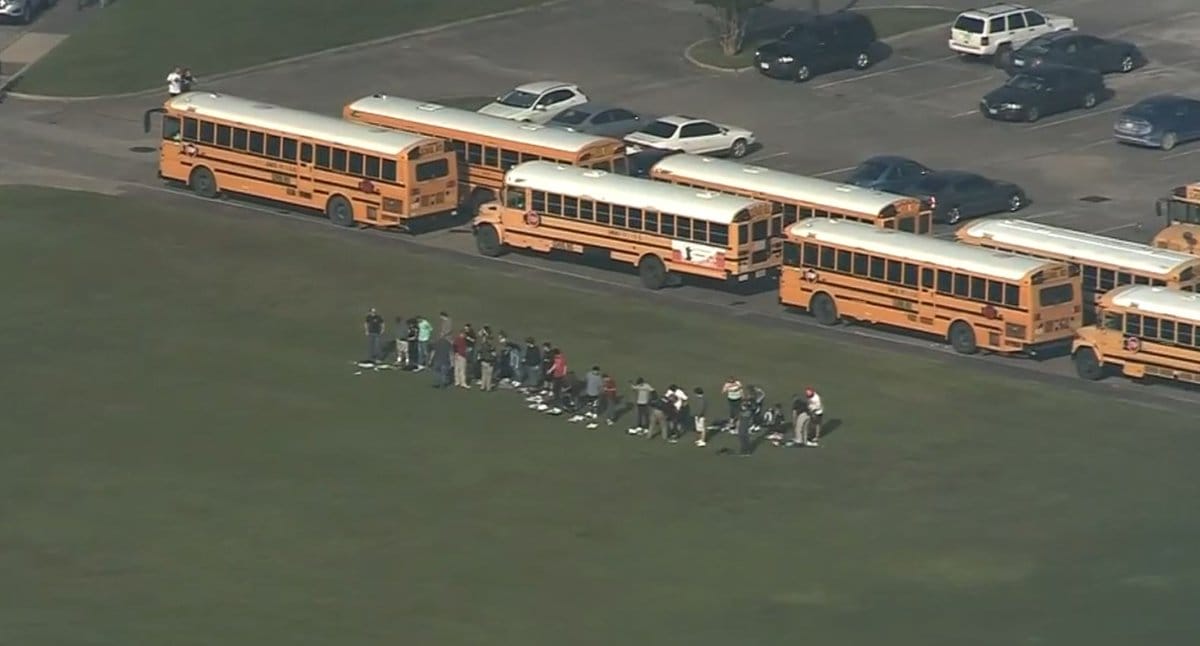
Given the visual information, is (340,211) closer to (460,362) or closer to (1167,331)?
(460,362)

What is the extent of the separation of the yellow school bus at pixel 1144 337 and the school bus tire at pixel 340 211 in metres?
22.3

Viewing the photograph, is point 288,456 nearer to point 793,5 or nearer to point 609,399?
point 609,399

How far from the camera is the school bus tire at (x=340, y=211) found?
261ft

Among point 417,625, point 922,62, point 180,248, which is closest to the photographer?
point 417,625

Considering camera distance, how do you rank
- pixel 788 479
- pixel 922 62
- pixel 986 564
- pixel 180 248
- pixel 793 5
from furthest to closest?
pixel 793 5 → pixel 922 62 → pixel 180 248 → pixel 788 479 → pixel 986 564

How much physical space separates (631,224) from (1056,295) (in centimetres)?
1211

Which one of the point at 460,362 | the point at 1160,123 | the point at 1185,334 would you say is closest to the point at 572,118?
the point at 1160,123

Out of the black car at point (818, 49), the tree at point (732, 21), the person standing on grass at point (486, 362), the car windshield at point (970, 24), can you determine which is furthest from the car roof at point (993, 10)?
the person standing on grass at point (486, 362)

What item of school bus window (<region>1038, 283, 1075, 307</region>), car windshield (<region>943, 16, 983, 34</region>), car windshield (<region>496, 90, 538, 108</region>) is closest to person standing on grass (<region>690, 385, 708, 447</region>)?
school bus window (<region>1038, 283, 1075, 307</region>)

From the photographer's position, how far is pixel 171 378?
65.9m

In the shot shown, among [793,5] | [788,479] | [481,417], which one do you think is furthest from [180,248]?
[793,5]

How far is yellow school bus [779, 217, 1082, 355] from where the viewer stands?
6806cm

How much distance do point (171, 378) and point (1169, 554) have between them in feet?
78.8

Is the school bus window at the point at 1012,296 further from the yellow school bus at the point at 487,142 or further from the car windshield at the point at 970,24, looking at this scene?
the car windshield at the point at 970,24
